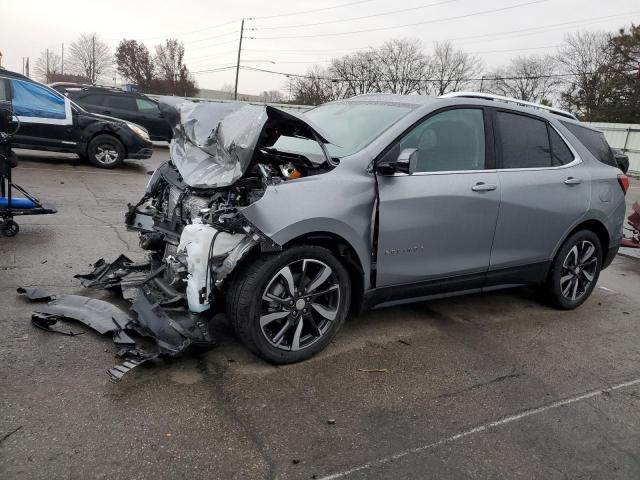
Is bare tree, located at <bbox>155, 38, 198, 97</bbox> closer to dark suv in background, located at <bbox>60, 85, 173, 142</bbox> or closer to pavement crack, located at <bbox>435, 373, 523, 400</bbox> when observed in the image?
dark suv in background, located at <bbox>60, 85, 173, 142</bbox>

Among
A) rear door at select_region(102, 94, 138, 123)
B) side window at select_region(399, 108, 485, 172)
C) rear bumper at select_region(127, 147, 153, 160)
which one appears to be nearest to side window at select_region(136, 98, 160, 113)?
rear door at select_region(102, 94, 138, 123)

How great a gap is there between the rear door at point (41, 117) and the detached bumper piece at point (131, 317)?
309 inches

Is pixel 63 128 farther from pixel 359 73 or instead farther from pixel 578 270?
pixel 359 73

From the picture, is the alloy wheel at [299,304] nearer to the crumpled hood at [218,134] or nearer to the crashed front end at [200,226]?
the crashed front end at [200,226]

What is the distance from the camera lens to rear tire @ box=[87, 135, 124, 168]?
1174cm

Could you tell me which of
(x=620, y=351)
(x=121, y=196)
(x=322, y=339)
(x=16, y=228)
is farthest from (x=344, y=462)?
(x=121, y=196)

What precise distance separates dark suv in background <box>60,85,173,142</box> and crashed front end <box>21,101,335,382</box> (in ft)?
36.7

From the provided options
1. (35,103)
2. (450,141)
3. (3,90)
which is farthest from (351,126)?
(35,103)

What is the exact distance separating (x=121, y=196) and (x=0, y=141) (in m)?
3.40

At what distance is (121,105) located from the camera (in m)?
15.9

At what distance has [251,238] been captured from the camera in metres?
3.18

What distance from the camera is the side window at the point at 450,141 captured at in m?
3.85

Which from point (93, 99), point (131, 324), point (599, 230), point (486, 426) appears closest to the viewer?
point (486, 426)

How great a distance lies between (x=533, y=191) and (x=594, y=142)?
1277 millimetres
